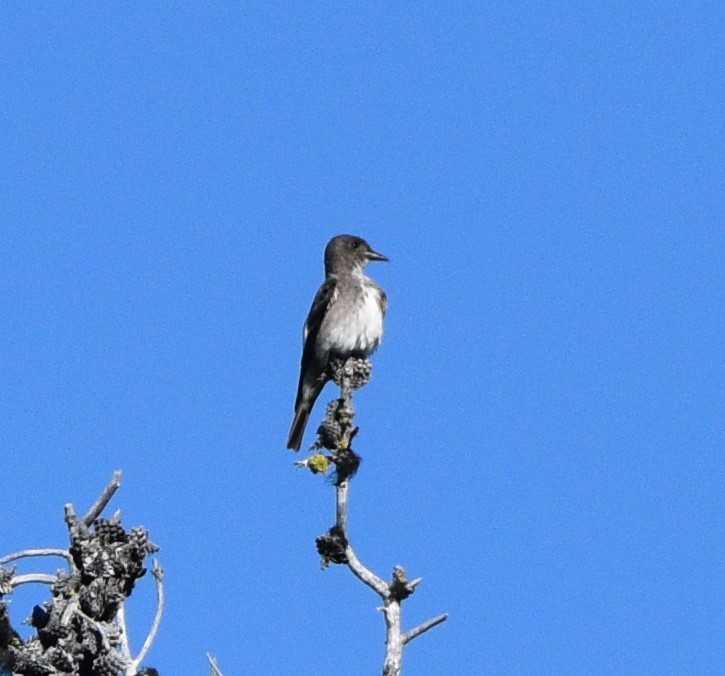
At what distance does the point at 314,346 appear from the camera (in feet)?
40.8

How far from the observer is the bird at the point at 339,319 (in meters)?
12.1

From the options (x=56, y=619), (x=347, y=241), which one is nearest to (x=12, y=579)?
(x=56, y=619)

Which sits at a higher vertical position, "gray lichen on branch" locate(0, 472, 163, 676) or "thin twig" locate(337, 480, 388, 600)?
"thin twig" locate(337, 480, 388, 600)

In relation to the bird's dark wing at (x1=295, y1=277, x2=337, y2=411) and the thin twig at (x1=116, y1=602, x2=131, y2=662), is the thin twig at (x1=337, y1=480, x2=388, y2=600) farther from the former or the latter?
the bird's dark wing at (x1=295, y1=277, x2=337, y2=411)

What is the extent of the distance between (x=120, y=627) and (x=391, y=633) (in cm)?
87

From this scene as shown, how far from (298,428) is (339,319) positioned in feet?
3.68

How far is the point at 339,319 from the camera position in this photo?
12.1 metres

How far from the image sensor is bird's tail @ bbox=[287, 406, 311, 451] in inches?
502

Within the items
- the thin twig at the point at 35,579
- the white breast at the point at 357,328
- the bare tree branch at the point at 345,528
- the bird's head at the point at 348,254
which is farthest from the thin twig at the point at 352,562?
the bird's head at the point at 348,254

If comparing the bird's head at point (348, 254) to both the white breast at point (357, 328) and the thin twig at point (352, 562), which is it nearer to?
the white breast at point (357, 328)

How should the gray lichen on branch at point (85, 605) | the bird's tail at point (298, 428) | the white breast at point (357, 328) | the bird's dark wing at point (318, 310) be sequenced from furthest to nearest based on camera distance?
the bird's tail at point (298, 428), the bird's dark wing at point (318, 310), the white breast at point (357, 328), the gray lichen on branch at point (85, 605)

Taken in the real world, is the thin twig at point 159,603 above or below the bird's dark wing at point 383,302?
below

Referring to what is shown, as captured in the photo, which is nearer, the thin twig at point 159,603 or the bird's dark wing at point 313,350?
the thin twig at point 159,603

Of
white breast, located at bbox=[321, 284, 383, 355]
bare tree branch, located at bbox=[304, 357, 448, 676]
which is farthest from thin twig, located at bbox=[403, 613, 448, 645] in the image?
white breast, located at bbox=[321, 284, 383, 355]
